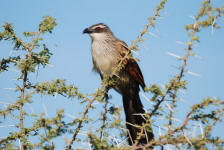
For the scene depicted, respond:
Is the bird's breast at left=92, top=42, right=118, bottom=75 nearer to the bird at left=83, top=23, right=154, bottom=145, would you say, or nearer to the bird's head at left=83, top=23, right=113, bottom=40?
the bird at left=83, top=23, right=154, bottom=145

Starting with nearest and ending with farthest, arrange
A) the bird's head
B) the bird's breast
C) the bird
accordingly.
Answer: the bird → the bird's breast → the bird's head

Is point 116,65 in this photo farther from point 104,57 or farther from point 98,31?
point 98,31

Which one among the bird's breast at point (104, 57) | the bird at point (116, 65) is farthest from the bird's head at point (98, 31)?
the bird's breast at point (104, 57)

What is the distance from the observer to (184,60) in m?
2.70

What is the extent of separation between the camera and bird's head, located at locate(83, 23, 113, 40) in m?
5.77

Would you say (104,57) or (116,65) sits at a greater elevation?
(104,57)

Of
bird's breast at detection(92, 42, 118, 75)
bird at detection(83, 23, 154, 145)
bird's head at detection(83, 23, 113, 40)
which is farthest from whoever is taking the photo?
bird's head at detection(83, 23, 113, 40)

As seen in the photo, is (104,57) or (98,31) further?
(98,31)

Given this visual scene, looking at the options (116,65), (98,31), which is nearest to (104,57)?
(116,65)

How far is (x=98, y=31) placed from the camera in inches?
233

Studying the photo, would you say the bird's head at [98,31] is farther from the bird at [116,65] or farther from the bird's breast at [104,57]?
the bird's breast at [104,57]

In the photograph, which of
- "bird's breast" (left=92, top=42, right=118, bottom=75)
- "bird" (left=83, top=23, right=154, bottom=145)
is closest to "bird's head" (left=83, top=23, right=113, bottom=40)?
"bird" (left=83, top=23, right=154, bottom=145)

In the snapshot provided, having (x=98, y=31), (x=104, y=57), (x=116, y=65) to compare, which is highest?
(x=98, y=31)

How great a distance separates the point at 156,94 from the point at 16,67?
58.3 inches
